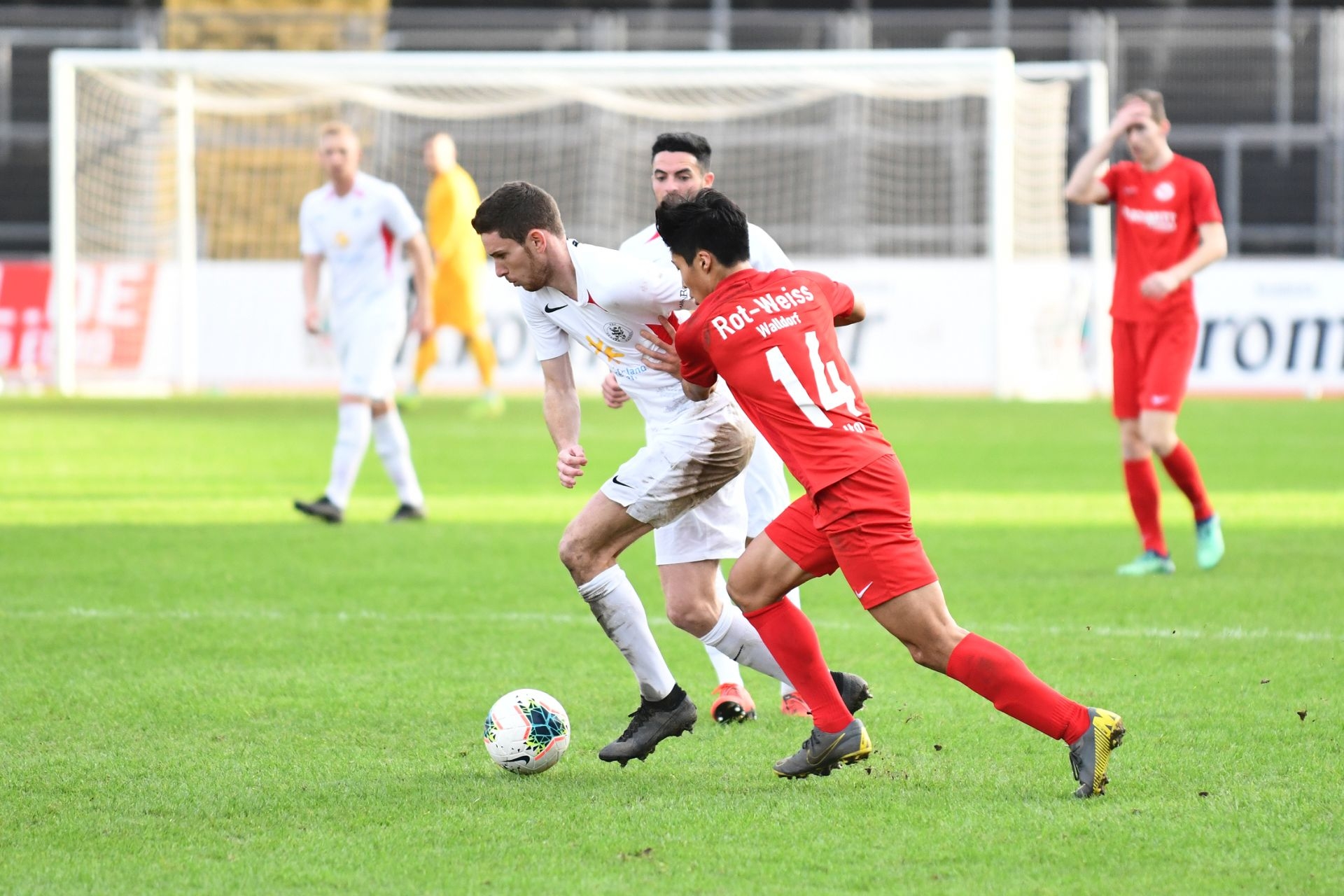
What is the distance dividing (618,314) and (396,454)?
5.69 meters

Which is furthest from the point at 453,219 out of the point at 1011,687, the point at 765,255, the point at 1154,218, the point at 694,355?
the point at 1011,687

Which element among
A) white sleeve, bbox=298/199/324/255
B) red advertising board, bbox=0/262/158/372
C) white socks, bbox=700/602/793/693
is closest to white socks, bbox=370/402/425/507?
white sleeve, bbox=298/199/324/255

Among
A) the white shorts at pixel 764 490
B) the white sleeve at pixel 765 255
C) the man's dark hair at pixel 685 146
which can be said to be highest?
the man's dark hair at pixel 685 146

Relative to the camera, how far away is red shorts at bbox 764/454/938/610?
170 inches

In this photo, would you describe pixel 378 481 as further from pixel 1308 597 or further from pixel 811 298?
pixel 811 298

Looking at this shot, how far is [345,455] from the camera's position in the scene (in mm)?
10391

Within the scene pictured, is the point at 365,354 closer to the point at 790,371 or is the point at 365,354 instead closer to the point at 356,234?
the point at 356,234

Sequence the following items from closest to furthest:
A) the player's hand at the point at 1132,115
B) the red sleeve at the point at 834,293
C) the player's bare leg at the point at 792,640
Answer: the player's bare leg at the point at 792,640 < the red sleeve at the point at 834,293 < the player's hand at the point at 1132,115

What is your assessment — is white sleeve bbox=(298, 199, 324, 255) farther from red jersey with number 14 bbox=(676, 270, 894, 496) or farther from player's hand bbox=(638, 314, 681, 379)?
red jersey with number 14 bbox=(676, 270, 894, 496)

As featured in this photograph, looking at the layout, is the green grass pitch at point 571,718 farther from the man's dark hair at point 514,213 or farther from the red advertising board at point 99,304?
the red advertising board at point 99,304

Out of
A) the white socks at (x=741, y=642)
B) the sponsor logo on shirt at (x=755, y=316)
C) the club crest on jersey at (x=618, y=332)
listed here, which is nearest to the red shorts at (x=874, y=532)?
the sponsor logo on shirt at (x=755, y=316)

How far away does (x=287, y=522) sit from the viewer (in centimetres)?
1048

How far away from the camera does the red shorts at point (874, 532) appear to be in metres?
4.31

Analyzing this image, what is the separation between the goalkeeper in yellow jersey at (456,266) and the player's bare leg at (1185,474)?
960 cm
